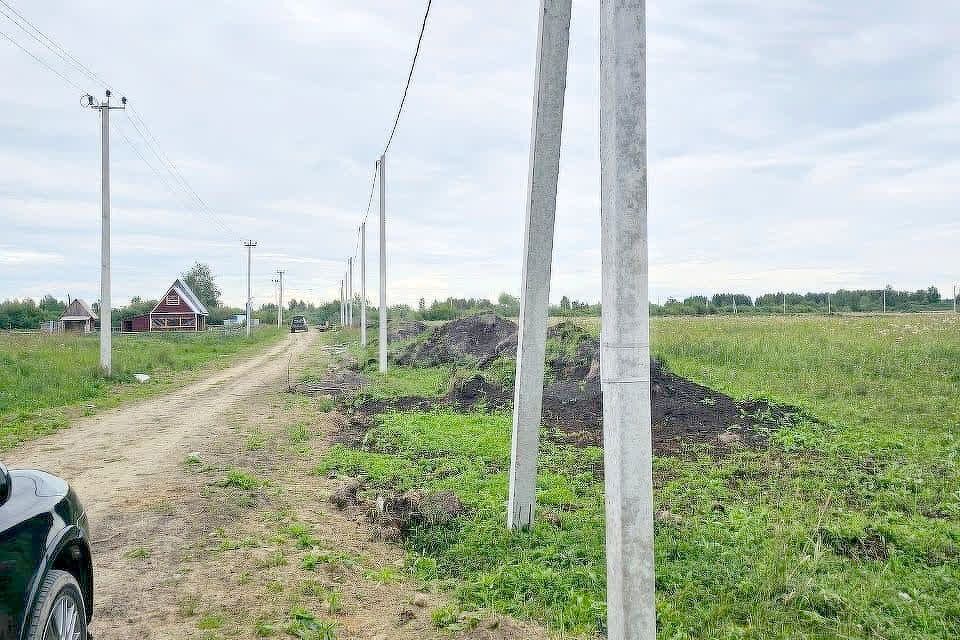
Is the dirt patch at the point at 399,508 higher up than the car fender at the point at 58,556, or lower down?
lower down

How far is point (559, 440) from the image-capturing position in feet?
32.1

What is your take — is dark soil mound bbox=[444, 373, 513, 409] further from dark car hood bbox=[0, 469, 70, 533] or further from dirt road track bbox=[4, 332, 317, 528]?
dark car hood bbox=[0, 469, 70, 533]

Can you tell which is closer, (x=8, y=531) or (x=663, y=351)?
(x=8, y=531)

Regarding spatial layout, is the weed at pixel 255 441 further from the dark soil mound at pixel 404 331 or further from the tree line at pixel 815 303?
the tree line at pixel 815 303

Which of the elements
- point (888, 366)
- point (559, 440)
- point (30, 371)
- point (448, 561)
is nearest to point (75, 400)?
point (30, 371)

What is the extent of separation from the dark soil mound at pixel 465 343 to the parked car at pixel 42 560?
675 inches

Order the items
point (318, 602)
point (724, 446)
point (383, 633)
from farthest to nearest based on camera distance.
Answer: point (724, 446) < point (318, 602) < point (383, 633)

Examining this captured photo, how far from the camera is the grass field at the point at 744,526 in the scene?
4168 mm

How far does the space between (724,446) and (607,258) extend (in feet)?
21.8

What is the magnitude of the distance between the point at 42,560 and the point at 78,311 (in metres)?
66.1

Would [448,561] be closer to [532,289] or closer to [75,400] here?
[532,289]

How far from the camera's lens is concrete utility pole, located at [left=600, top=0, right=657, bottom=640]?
321cm

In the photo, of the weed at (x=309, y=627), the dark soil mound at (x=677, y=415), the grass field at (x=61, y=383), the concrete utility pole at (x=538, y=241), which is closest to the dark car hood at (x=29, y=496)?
the weed at (x=309, y=627)

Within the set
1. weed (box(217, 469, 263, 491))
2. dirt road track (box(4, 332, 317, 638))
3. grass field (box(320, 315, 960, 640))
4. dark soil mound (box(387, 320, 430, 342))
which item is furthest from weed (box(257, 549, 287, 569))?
dark soil mound (box(387, 320, 430, 342))
